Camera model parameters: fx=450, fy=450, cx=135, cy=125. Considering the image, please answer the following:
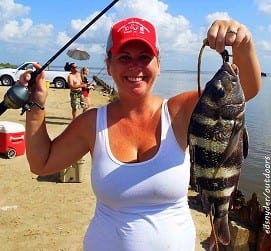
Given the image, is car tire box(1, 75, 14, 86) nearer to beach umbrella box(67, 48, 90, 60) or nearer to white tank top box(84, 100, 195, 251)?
beach umbrella box(67, 48, 90, 60)

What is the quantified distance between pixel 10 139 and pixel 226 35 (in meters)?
7.69

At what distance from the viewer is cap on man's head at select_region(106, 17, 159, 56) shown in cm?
233

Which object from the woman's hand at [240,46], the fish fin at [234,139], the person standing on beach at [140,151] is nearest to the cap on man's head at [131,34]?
the person standing on beach at [140,151]

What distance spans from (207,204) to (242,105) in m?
0.46

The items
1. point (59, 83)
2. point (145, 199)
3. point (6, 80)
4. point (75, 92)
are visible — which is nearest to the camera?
point (145, 199)

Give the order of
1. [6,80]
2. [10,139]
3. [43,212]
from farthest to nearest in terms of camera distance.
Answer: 1. [6,80]
2. [10,139]
3. [43,212]

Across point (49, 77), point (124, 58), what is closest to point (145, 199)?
point (124, 58)

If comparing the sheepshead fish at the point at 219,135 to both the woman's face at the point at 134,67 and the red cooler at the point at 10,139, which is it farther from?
the red cooler at the point at 10,139

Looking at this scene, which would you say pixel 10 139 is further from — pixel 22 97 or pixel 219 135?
pixel 219 135

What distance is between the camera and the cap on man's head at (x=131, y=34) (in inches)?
91.7

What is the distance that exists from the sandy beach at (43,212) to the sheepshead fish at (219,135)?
3.99m

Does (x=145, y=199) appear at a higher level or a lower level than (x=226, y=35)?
lower

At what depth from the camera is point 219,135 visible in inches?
70.8

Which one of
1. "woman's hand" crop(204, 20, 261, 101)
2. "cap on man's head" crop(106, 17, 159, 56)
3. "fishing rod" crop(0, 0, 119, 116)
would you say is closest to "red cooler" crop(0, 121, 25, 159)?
"fishing rod" crop(0, 0, 119, 116)
